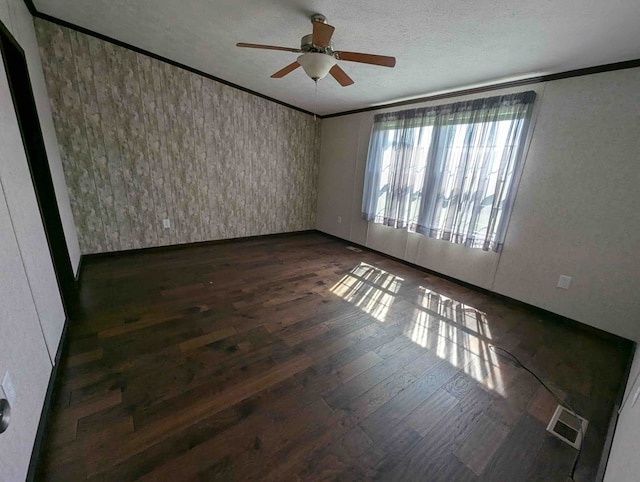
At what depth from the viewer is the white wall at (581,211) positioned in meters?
2.02

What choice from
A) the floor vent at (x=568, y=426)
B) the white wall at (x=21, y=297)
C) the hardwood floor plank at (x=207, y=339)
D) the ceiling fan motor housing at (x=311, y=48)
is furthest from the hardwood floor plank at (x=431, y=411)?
the ceiling fan motor housing at (x=311, y=48)

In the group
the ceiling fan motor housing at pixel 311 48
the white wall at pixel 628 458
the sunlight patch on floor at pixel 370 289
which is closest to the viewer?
the white wall at pixel 628 458

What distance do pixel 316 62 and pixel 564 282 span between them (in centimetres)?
304

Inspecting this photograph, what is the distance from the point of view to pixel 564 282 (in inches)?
93.3

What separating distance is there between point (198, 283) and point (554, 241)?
3689mm

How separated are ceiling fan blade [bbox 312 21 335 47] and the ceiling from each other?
274 millimetres

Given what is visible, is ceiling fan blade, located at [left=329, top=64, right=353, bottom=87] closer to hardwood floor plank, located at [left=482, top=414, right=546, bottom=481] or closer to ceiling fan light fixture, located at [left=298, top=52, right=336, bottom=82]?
ceiling fan light fixture, located at [left=298, top=52, right=336, bottom=82]

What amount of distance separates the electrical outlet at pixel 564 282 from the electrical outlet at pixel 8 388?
12.5ft

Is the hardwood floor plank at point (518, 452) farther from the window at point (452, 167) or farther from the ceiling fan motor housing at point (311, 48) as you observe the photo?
the ceiling fan motor housing at point (311, 48)

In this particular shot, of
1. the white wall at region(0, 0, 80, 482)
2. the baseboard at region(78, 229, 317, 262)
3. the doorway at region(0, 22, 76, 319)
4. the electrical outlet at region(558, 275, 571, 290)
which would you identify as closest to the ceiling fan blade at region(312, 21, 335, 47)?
the white wall at region(0, 0, 80, 482)

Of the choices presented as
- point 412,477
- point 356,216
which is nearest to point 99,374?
point 412,477

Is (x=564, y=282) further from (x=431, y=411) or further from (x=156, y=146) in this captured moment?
(x=156, y=146)

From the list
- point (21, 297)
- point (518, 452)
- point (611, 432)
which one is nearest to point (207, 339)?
point (21, 297)

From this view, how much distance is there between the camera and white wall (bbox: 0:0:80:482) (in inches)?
36.4
